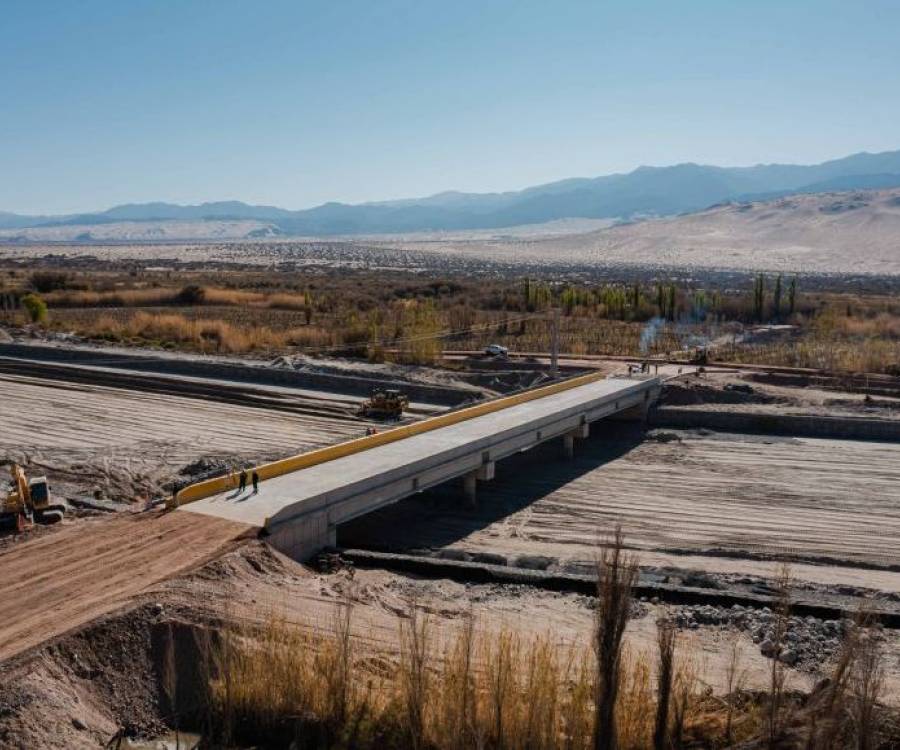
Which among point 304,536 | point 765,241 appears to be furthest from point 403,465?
point 765,241

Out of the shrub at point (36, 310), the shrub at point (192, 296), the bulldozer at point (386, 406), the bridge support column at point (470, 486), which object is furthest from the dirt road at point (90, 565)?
the shrub at point (192, 296)

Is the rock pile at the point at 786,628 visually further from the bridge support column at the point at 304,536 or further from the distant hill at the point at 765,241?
the distant hill at the point at 765,241

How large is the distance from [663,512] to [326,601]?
27.0ft

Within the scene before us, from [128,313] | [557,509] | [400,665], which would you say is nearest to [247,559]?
[400,665]

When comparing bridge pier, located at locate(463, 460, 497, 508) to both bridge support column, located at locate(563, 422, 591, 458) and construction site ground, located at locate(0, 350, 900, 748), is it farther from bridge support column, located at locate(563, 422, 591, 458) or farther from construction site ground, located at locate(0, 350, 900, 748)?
bridge support column, located at locate(563, 422, 591, 458)

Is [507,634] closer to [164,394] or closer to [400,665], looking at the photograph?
[400,665]

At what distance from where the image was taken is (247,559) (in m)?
12.3

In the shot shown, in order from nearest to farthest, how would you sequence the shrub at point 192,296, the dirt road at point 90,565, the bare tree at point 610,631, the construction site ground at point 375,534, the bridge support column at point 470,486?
1. the bare tree at point 610,631
2. the construction site ground at point 375,534
3. the dirt road at point 90,565
4. the bridge support column at point 470,486
5. the shrub at point 192,296

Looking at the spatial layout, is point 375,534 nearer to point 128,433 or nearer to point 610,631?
point 128,433

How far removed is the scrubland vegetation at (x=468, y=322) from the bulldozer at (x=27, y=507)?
18803 mm

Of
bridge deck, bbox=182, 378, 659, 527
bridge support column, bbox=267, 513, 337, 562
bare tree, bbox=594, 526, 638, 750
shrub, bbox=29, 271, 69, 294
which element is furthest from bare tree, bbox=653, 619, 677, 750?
shrub, bbox=29, 271, 69, 294

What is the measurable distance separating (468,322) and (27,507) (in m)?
29.0

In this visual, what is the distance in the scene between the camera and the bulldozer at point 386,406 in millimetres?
24594

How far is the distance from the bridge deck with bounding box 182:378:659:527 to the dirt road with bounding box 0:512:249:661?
0.74m
